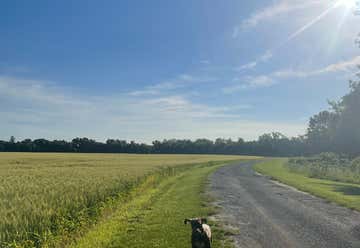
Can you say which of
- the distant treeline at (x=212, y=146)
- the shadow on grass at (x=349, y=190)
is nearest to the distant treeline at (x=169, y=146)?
the distant treeline at (x=212, y=146)

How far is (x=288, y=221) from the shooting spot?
11.7m

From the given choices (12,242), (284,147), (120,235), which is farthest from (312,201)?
(284,147)

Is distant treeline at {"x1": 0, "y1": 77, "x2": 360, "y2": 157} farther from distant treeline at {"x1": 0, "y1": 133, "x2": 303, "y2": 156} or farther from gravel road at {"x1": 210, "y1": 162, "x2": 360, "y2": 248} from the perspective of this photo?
gravel road at {"x1": 210, "y1": 162, "x2": 360, "y2": 248}

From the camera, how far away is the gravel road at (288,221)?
9.18m

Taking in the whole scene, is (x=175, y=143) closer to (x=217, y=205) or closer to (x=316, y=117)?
(x=316, y=117)

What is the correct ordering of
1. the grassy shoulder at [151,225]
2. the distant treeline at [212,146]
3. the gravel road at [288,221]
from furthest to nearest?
1. the distant treeline at [212,146]
2. the gravel road at [288,221]
3. the grassy shoulder at [151,225]

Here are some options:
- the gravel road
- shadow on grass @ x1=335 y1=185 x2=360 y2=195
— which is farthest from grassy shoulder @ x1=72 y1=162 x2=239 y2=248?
shadow on grass @ x1=335 y1=185 x2=360 y2=195

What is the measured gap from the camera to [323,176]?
1243 inches

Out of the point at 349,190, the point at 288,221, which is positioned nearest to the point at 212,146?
the point at 349,190

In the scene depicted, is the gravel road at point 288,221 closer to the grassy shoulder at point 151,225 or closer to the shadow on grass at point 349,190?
the grassy shoulder at point 151,225

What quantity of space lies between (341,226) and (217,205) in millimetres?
5485

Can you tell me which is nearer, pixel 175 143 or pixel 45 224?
pixel 45 224

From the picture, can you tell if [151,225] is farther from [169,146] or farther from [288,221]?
[169,146]

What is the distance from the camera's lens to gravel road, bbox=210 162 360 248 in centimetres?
918
